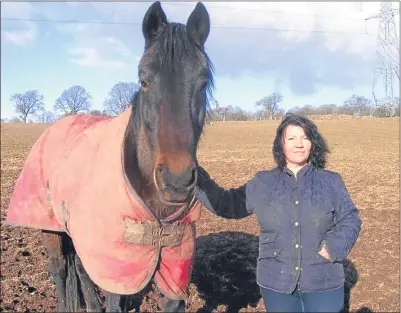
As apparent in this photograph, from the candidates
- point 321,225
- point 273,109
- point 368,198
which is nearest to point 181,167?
point 321,225

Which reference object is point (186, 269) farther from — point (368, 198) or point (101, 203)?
point (368, 198)

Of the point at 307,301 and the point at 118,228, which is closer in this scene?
the point at 307,301

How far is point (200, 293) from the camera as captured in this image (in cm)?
459

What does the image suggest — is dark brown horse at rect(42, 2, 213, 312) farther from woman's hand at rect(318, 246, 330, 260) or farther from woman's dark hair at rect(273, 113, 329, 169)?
woman's hand at rect(318, 246, 330, 260)

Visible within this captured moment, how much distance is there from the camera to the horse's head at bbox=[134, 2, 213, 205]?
207 centimetres

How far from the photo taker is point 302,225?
2432 millimetres

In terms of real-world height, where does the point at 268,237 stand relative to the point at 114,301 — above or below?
above

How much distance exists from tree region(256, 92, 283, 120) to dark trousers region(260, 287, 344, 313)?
44.1 m

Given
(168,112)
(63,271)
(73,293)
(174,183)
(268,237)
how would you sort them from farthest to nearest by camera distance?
1. (63,271)
2. (73,293)
3. (268,237)
4. (168,112)
5. (174,183)

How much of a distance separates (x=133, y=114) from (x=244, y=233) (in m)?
4.36

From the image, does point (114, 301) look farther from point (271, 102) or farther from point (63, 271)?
point (271, 102)

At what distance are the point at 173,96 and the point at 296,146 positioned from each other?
0.87 m

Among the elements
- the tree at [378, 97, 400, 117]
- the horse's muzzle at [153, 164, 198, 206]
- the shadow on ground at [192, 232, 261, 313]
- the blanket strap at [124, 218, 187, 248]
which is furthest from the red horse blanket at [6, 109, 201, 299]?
the tree at [378, 97, 400, 117]

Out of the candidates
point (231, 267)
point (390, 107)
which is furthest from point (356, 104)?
point (231, 267)
